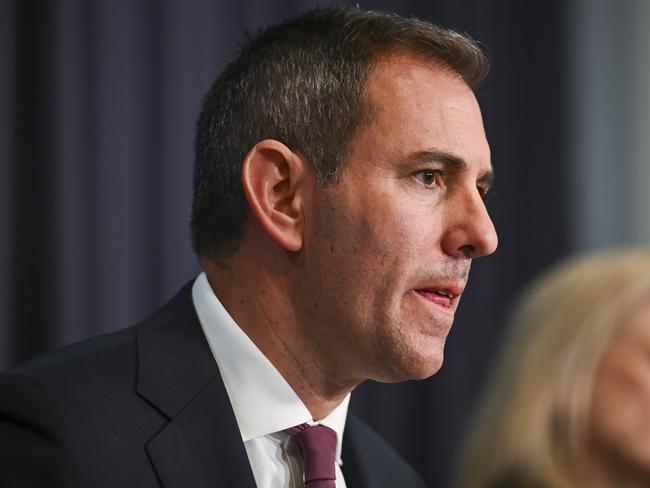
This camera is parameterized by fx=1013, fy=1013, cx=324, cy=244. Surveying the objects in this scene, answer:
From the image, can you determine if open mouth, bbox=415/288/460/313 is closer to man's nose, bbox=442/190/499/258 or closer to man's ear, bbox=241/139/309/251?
man's nose, bbox=442/190/499/258

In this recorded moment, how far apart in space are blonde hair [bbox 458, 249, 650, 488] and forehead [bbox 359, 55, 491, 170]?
0.62 meters

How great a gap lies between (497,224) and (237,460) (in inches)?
79.4

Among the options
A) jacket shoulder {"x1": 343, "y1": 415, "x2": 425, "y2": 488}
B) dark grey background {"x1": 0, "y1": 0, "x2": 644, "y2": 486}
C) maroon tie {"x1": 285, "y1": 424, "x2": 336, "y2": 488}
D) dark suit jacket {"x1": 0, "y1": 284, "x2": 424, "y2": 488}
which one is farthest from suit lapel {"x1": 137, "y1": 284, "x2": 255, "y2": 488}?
dark grey background {"x1": 0, "y1": 0, "x2": 644, "y2": 486}

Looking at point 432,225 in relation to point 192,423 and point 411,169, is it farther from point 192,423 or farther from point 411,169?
point 192,423

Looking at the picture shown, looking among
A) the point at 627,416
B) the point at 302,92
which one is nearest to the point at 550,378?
the point at 627,416

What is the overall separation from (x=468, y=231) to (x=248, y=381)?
464 millimetres

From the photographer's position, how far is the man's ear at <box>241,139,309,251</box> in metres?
1.81

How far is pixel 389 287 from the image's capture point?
1.75m

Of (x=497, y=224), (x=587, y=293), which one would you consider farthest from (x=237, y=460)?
(x=497, y=224)

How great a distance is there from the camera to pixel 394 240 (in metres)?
1.74

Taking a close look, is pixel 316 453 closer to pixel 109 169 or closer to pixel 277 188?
pixel 277 188

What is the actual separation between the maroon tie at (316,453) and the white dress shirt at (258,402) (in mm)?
16

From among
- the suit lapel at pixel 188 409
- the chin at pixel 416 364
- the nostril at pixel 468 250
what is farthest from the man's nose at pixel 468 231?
the suit lapel at pixel 188 409

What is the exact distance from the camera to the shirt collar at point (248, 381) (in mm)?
1736
